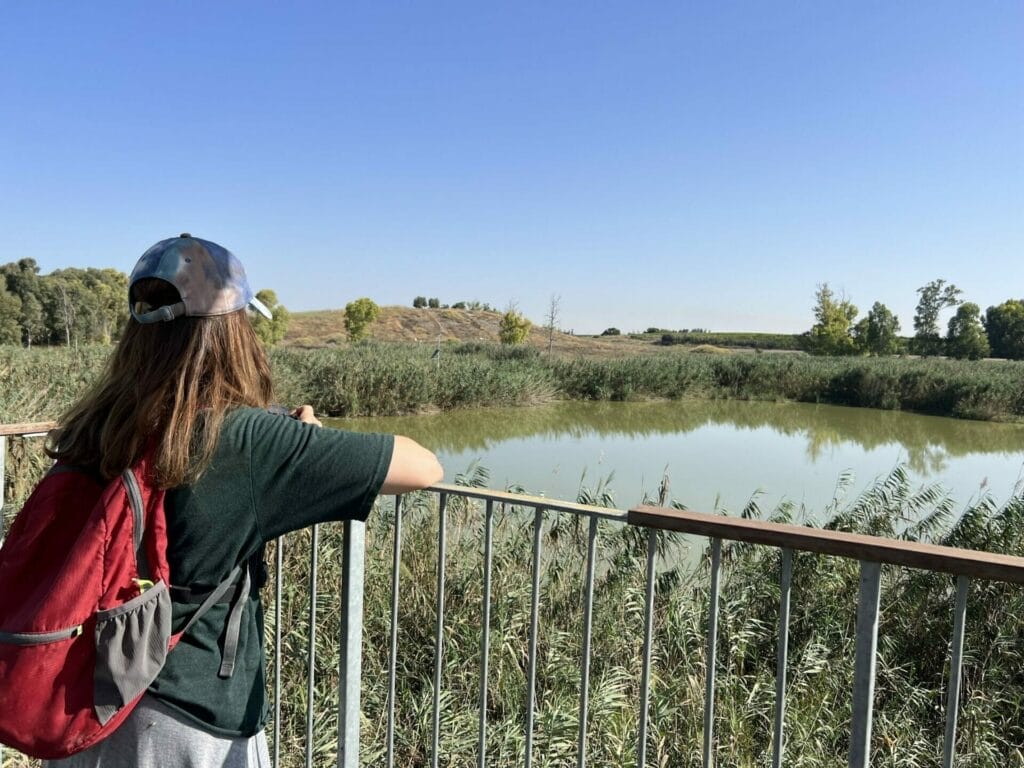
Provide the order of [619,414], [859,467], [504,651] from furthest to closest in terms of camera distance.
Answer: [619,414], [859,467], [504,651]

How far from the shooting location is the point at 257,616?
1.30m

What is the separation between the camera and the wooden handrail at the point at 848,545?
45.9 inches

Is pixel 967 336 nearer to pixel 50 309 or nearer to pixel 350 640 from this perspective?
pixel 350 640

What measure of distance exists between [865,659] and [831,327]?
148 ft

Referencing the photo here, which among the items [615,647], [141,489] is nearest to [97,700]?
[141,489]

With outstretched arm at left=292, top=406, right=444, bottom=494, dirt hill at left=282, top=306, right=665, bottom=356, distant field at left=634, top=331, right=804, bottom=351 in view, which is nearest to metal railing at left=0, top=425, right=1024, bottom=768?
outstretched arm at left=292, top=406, right=444, bottom=494

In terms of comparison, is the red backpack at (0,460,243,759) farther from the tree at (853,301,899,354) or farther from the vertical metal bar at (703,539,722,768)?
the tree at (853,301,899,354)

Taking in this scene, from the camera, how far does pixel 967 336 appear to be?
42.8 metres

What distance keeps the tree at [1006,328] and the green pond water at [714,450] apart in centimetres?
3545

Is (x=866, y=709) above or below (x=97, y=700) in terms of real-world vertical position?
below

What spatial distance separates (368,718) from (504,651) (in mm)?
734

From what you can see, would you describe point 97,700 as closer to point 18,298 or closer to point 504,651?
point 504,651

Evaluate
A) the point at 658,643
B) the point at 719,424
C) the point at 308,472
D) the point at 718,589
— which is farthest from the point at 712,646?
the point at 719,424

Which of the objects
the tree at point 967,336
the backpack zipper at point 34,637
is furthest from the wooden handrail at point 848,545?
the tree at point 967,336
